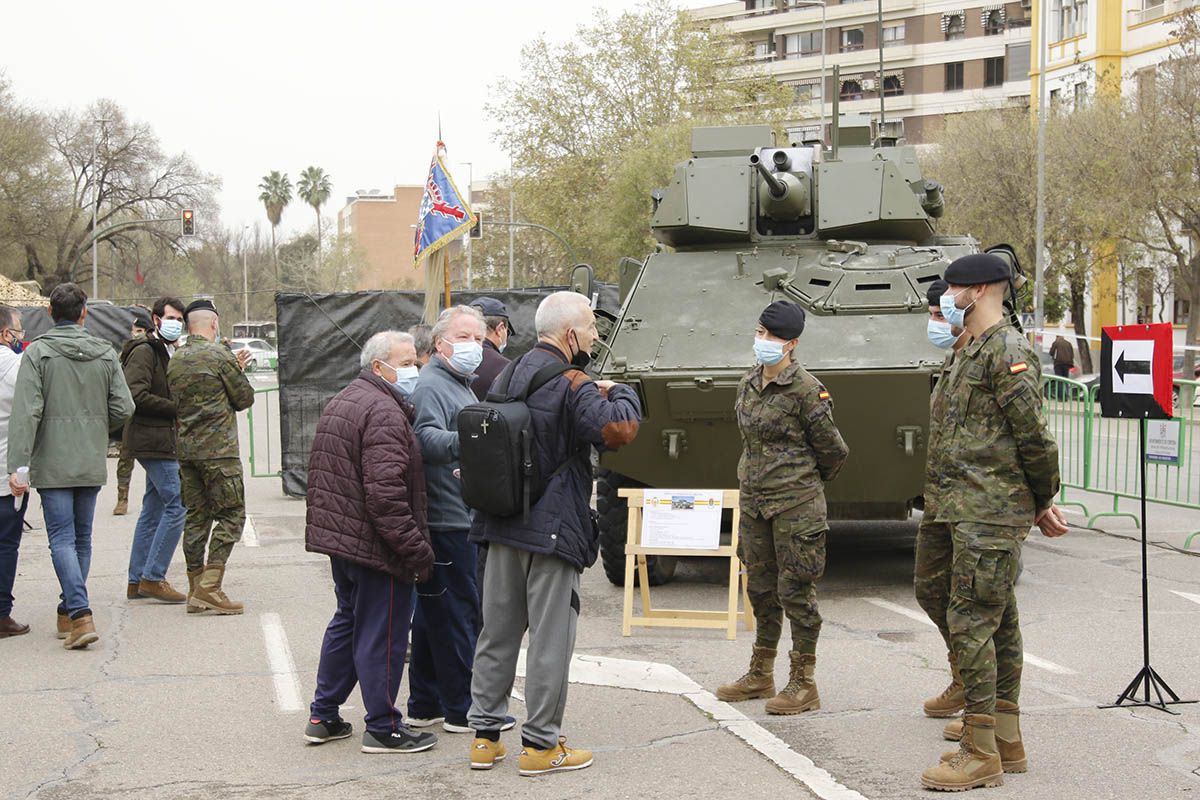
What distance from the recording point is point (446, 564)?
20.5 ft

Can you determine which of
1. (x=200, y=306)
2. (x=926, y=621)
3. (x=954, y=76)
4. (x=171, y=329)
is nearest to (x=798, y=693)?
(x=926, y=621)

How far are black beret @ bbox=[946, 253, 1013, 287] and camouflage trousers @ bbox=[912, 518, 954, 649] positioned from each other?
0.95 m

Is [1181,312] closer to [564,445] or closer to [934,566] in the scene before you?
[934,566]

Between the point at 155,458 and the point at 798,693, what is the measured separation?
15.6ft

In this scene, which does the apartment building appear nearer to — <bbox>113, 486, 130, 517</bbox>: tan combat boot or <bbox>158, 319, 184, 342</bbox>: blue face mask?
<bbox>113, 486, 130, 517</bbox>: tan combat boot

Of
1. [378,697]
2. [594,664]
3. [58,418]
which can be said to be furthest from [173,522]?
[378,697]

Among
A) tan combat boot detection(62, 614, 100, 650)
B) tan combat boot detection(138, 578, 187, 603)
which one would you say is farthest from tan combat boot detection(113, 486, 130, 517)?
tan combat boot detection(62, 614, 100, 650)

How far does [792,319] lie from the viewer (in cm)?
664

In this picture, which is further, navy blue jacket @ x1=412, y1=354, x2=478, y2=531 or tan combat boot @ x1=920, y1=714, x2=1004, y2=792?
navy blue jacket @ x1=412, y1=354, x2=478, y2=531

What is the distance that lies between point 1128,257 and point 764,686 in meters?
30.6

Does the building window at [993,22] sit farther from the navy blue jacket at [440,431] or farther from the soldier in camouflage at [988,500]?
the soldier in camouflage at [988,500]

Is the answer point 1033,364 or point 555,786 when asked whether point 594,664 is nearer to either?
point 555,786

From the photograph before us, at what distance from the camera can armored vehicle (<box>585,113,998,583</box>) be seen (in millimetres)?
9070

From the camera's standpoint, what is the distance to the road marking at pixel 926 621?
23.9ft
